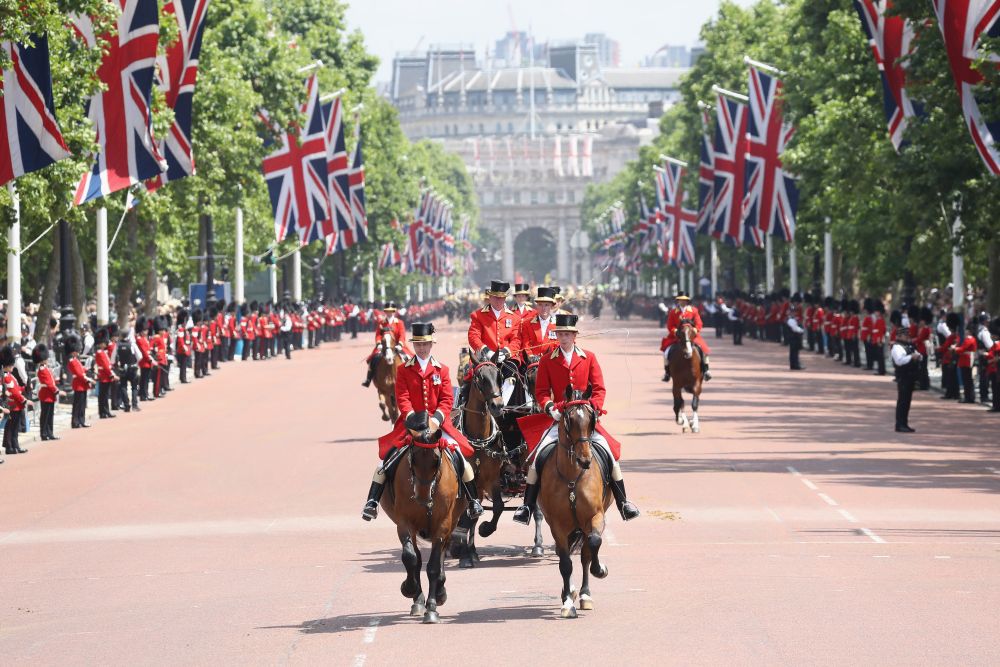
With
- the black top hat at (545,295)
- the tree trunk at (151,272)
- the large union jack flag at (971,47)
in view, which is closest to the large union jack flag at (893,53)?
the large union jack flag at (971,47)

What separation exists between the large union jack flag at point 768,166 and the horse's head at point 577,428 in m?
42.9

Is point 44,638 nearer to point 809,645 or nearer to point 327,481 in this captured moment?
point 809,645

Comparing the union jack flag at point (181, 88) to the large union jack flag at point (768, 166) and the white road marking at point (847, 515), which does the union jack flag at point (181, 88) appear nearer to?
the white road marking at point (847, 515)

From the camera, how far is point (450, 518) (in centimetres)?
1423

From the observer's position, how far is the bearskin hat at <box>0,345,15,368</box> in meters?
28.3

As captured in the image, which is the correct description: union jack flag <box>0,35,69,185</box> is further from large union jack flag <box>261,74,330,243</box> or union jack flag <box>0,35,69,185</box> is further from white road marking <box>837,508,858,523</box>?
large union jack flag <box>261,74,330,243</box>

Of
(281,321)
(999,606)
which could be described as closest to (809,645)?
(999,606)

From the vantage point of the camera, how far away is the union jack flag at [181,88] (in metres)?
38.4

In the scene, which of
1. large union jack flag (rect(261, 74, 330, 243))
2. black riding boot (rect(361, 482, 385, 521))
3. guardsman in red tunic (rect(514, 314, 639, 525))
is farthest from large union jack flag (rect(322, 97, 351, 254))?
black riding boot (rect(361, 482, 385, 521))

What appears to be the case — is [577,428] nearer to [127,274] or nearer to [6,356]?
[6,356]

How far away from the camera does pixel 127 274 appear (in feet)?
172

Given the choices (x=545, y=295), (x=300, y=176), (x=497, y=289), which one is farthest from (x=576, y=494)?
(x=300, y=176)

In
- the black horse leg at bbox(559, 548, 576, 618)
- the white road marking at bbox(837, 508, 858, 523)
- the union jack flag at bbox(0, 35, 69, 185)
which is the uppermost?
the union jack flag at bbox(0, 35, 69, 185)

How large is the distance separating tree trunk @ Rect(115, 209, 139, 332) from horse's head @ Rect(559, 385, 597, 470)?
3569cm
